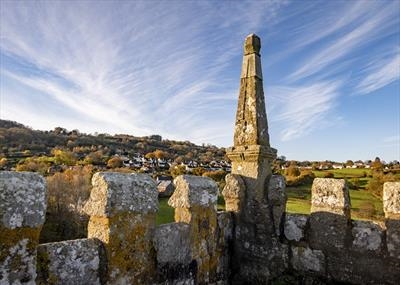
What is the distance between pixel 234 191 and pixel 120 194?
9.85 ft

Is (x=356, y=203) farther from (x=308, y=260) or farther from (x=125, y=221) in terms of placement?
(x=125, y=221)

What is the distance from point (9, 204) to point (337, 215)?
178 inches

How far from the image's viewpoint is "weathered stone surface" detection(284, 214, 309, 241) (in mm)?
5922

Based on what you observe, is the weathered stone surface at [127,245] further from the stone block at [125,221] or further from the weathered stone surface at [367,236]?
the weathered stone surface at [367,236]

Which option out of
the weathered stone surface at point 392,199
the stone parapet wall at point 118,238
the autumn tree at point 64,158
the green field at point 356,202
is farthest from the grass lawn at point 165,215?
the autumn tree at point 64,158

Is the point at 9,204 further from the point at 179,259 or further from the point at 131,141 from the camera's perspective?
the point at 131,141

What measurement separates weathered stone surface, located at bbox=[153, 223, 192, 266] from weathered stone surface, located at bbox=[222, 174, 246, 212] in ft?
5.43

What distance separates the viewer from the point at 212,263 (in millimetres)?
5785

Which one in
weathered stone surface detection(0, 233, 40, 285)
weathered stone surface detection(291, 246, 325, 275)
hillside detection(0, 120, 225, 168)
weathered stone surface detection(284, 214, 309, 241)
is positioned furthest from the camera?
hillside detection(0, 120, 225, 168)

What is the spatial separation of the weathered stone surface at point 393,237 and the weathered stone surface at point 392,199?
0.34ft

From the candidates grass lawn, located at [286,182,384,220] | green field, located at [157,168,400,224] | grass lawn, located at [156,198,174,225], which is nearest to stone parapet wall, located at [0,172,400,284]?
grass lawn, located at [286,182,384,220]

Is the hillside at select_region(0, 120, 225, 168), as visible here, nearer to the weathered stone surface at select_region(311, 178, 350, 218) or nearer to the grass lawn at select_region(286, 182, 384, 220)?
the grass lawn at select_region(286, 182, 384, 220)

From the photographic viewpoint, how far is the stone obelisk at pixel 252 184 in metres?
6.29

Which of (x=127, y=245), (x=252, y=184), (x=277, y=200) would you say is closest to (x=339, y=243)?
(x=277, y=200)
